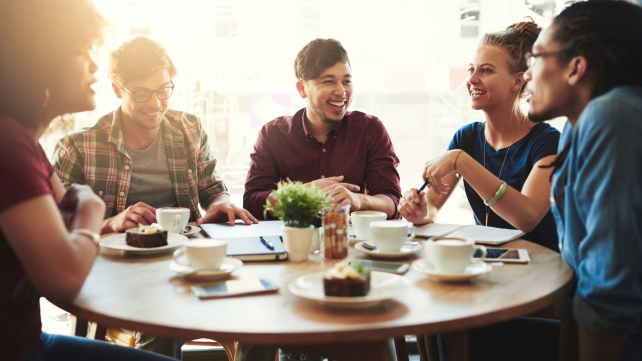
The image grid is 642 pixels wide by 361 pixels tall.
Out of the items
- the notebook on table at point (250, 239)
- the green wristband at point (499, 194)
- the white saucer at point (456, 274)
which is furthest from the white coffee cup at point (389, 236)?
the green wristband at point (499, 194)

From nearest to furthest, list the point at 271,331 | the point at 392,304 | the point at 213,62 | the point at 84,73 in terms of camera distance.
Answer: the point at 271,331 < the point at 392,304 < the point at 84,73 < the point at 213,62

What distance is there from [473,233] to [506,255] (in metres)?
0.27

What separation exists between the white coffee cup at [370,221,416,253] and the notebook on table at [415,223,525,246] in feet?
0.99

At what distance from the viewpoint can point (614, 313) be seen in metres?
1.21

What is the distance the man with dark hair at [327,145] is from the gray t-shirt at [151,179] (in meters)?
0.33

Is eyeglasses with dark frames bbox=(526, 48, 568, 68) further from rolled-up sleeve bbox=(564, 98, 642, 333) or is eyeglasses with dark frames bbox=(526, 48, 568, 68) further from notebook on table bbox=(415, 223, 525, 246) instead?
notebook on table bbox=(415, 223, 525, 246)

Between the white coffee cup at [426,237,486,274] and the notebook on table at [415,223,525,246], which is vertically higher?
the white coffee cup at [426,237,486,274]

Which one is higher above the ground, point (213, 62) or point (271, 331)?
point (213, 62)

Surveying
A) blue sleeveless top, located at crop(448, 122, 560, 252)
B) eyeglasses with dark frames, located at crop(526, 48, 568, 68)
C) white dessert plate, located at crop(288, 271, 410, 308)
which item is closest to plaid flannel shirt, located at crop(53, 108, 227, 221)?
blue sleeveless top, located at crop(448, 122, 560, 252)

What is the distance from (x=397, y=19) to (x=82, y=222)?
2.15m

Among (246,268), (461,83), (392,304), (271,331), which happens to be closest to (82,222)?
(246,268)

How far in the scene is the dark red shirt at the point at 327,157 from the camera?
8.20ft

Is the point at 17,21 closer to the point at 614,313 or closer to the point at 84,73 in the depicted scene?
the point at 84,73

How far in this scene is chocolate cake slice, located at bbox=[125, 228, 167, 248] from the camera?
1.56 metres
